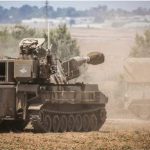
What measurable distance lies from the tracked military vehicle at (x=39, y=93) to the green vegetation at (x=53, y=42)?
2938 centimetres

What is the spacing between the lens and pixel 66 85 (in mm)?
31766

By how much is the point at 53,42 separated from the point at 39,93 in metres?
34.4

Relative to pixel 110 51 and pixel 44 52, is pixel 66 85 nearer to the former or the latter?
pixel 44 52

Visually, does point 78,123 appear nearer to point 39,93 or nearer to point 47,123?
point 47,123

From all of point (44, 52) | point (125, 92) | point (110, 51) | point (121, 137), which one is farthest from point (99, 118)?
point (110, 51)

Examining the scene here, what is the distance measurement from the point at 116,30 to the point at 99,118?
134982 mm

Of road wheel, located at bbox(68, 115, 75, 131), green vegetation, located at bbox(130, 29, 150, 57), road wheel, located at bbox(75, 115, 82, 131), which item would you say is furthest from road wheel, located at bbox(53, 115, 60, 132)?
green vegetation, located at bbox(130, 29, 150, 57)

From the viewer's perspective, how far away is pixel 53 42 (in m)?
64.8

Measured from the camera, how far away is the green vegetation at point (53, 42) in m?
63.8

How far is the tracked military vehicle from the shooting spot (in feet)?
99.1

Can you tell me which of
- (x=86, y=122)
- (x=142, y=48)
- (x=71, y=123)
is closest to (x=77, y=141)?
(x=71, y=123)

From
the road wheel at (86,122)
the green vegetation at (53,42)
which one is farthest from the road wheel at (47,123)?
the green vegetation at (53,42)

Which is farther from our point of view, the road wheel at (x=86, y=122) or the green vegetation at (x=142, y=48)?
the green vegetation at (x=142, y=48)

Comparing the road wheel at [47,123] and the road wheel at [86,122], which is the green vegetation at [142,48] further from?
the road wheel at [47,123]
